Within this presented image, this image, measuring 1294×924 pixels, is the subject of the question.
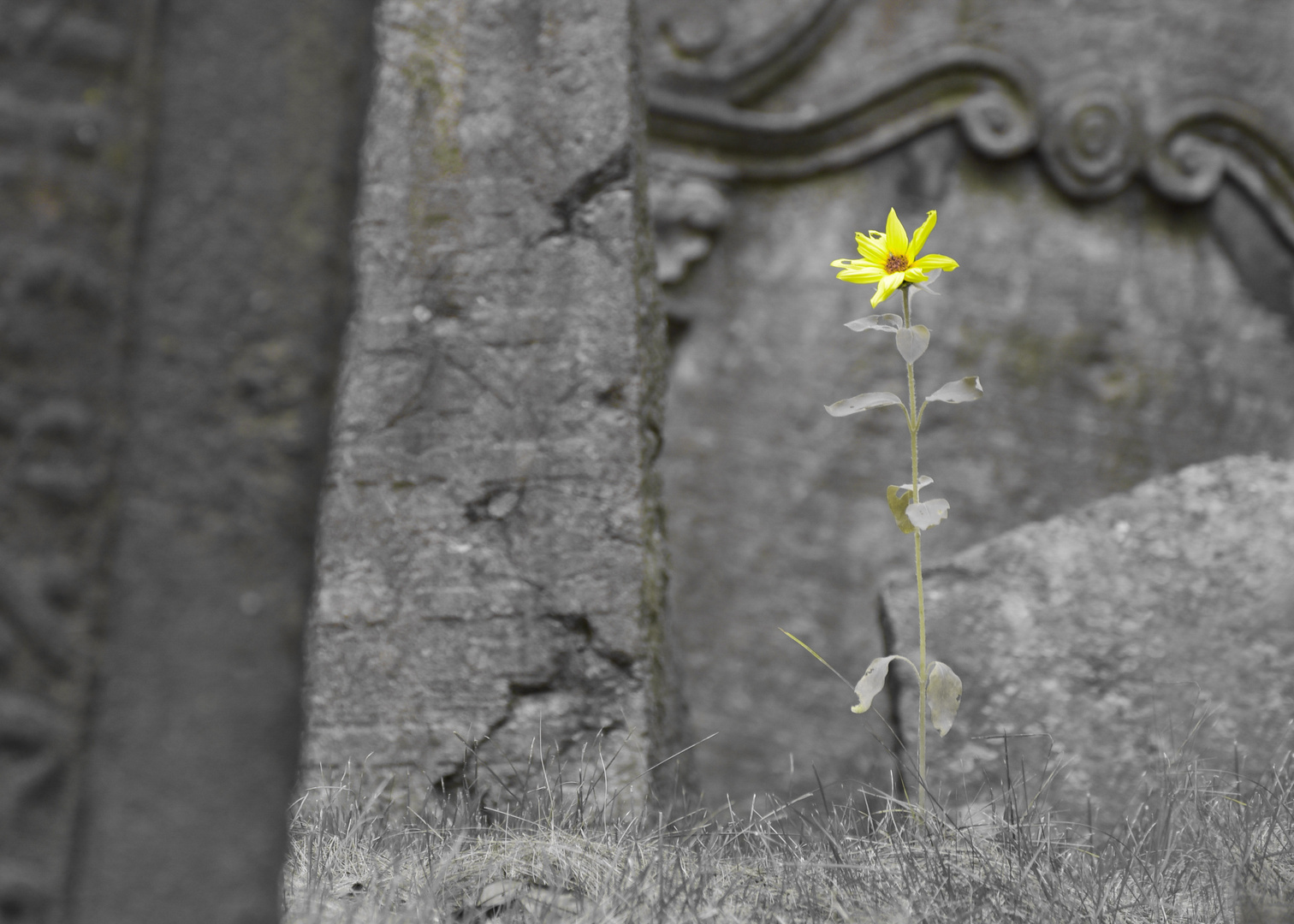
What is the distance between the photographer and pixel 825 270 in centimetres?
266

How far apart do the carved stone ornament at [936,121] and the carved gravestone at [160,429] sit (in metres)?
2.03

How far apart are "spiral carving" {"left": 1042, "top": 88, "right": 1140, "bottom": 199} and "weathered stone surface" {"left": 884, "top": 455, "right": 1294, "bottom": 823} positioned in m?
1.22

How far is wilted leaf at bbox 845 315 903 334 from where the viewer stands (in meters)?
1.37

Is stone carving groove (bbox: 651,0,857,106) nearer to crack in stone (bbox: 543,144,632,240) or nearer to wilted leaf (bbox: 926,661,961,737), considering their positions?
crack in stone (bbox: 543,144,632,240)

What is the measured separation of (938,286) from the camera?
2.72 metres

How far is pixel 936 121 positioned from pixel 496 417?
171cm

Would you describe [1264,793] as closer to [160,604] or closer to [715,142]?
[160,604]

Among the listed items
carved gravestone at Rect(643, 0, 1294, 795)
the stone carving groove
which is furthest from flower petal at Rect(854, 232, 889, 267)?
the stone carving groove

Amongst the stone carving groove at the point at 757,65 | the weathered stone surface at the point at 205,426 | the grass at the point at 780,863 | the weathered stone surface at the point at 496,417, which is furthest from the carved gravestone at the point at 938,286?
the weathered stone surface at the point at 205,426

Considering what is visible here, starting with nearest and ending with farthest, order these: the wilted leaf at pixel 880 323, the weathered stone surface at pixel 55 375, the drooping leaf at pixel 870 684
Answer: the weathered stone surface at pixel 55 375 < the drooping leaf at pixel 870 684 < the wilted leaf at pixel 880 323

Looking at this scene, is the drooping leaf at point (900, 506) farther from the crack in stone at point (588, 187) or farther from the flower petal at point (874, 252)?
the crack in stone at point (588, 187)

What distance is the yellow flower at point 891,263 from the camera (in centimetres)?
134

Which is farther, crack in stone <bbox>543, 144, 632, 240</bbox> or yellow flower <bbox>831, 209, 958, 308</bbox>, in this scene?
crack in stone <bbox>543, 144, 632, 240</bbox>

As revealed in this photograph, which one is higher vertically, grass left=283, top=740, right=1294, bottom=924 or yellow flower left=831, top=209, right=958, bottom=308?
yellow flower left=831, top=209, right=958, bottom=308
